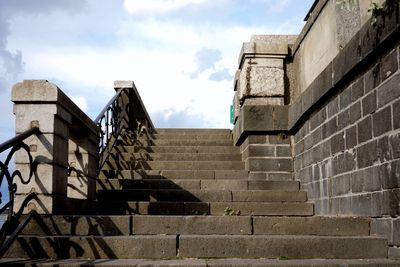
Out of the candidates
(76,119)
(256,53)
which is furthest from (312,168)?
(76,119)

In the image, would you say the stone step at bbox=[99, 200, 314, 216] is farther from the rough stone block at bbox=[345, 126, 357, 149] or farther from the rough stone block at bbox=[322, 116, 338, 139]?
the rough stone block at bbox=[345, 126, 357, 149]

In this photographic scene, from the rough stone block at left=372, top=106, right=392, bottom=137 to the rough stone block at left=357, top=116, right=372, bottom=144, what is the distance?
0.11m

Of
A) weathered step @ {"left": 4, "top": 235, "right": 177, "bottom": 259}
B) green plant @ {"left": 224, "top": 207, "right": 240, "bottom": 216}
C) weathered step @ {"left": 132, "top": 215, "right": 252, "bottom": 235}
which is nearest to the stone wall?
green plant @ {"left": 224, "top": 207, "right": 240, "bottom": 216}

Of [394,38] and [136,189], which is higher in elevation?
[394,38]

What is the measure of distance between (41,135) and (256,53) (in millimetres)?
4193

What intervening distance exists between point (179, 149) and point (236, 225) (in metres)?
4.50

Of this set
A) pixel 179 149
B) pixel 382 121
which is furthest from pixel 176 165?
pixel 382 121

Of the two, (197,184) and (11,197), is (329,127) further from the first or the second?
(11,197)

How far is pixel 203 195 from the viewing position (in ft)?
22.7

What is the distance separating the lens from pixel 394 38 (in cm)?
412

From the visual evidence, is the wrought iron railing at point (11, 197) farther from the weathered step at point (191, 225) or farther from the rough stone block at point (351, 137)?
the rough stone block at point (351, 137)

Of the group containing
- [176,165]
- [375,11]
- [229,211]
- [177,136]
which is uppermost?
[375,11]

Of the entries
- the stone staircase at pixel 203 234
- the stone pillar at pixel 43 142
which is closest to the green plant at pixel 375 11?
the stone staircase at pixel 203 234

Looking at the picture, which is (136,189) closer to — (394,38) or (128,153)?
(128,153)
